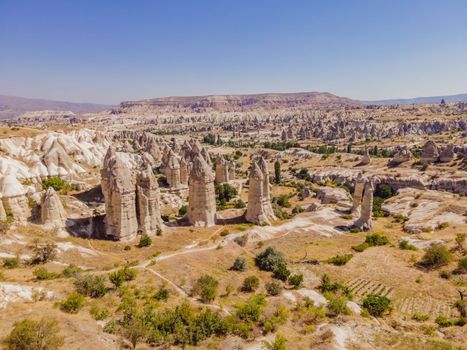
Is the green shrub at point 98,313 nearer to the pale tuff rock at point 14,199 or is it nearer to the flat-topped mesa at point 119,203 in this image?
the flat-topped mesa at point 119,203

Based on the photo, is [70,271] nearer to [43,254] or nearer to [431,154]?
[43,254]

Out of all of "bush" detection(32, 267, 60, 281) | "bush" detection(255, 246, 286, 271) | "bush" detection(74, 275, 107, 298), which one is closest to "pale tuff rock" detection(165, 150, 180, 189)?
"bush" detection(255, 246, 286, 271)

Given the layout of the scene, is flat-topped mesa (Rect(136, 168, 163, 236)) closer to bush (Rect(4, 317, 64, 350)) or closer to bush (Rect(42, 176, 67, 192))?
bush (Rect(4, 317, 64, 350))

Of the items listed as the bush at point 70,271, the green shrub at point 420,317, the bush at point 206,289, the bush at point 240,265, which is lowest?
the green shrub at point 420,317

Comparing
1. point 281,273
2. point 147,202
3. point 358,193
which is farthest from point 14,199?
point 358,193

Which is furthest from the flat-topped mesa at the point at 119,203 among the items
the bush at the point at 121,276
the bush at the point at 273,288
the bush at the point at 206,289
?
the bush at the point at 273,288

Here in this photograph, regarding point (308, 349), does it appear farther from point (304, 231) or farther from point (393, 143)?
point (393, 143)
